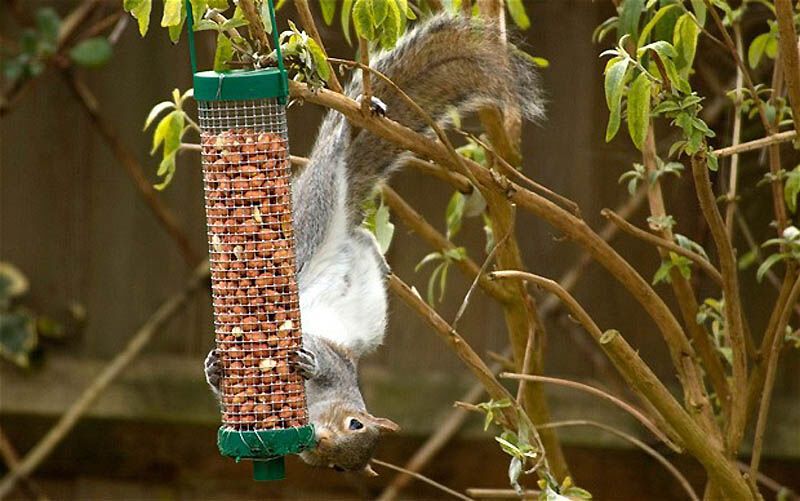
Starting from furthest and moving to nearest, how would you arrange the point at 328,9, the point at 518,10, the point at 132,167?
1. the point at 132,167
2. the point at 518,10
3. the point at 328,9

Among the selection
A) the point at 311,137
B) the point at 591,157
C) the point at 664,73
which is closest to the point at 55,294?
the point at 311,137

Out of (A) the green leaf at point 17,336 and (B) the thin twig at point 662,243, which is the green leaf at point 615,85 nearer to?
(B) the thin twig at point 662,243

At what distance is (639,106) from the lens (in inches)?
48.8

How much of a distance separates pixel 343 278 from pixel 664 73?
0.78m

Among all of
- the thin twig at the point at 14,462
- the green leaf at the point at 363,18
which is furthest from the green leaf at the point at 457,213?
the thin twig at the point at 14,462

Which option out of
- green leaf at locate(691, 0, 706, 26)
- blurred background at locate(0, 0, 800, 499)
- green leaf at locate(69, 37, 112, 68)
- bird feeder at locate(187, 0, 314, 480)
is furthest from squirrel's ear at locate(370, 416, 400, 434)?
green leaf at locate(69, 37, 112, 68)

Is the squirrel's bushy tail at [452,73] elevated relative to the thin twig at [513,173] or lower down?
elevated

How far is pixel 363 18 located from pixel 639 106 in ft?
0.92

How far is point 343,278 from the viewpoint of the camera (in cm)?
196

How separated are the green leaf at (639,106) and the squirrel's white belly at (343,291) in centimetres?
75

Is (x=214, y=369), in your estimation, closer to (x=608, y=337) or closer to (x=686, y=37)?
(x=608, y=337)

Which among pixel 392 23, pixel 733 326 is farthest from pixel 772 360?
pixel 392 23

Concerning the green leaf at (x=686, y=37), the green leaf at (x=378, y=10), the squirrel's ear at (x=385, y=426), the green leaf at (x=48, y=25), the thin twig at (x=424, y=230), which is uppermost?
the green leaf at (x=48, y=25)

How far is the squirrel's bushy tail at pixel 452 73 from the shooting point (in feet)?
5.28
